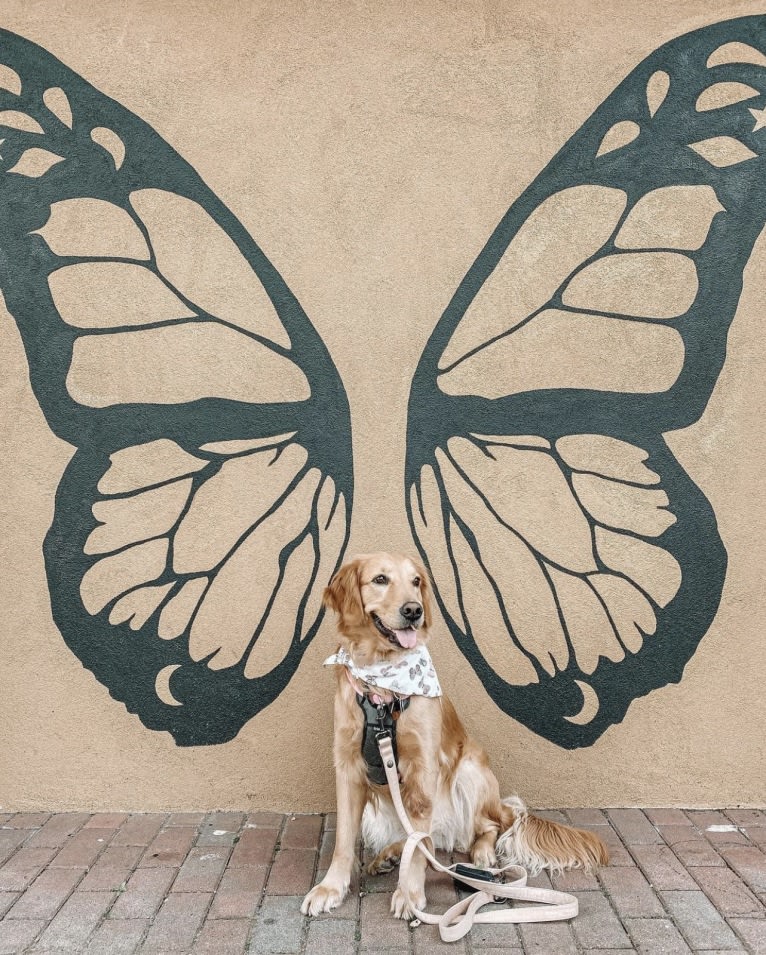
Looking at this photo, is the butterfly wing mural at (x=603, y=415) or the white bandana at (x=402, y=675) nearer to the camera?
the white bandana at (x=402, y=675)

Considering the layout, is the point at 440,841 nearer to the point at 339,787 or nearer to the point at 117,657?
the point at 339,787

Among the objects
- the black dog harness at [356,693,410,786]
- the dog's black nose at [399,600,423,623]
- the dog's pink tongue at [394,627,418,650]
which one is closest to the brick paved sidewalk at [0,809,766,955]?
the black dog harness at [356,693,410,786]

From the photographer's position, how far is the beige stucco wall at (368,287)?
156 inches

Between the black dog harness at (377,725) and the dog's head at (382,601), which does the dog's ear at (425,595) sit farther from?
the black dog harness at (377,725)

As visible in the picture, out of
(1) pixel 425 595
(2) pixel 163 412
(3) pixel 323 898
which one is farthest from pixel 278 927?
(2) pixel 163 412

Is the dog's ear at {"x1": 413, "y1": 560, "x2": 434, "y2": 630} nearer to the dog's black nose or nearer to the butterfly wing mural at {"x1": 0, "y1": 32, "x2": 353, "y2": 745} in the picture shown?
the dog's black nose

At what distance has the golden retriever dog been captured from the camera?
3125mm

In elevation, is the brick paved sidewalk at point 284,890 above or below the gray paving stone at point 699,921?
below

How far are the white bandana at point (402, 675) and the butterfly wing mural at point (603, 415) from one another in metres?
0.76

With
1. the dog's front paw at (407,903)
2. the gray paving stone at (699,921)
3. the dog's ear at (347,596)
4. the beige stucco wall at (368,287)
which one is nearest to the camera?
the gray paving stone at (699,921)

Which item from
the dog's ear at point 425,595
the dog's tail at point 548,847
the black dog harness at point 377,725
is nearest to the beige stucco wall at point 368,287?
the dog's tail at point 548,847

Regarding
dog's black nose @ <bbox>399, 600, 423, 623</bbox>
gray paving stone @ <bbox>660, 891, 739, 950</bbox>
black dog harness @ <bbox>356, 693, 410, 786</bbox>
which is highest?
dog's black nose @ <bbox>399, 600, 423, 623</bbox>

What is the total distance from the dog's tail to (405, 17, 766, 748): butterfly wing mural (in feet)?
1.95

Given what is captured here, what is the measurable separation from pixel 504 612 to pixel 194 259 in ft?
7.74
